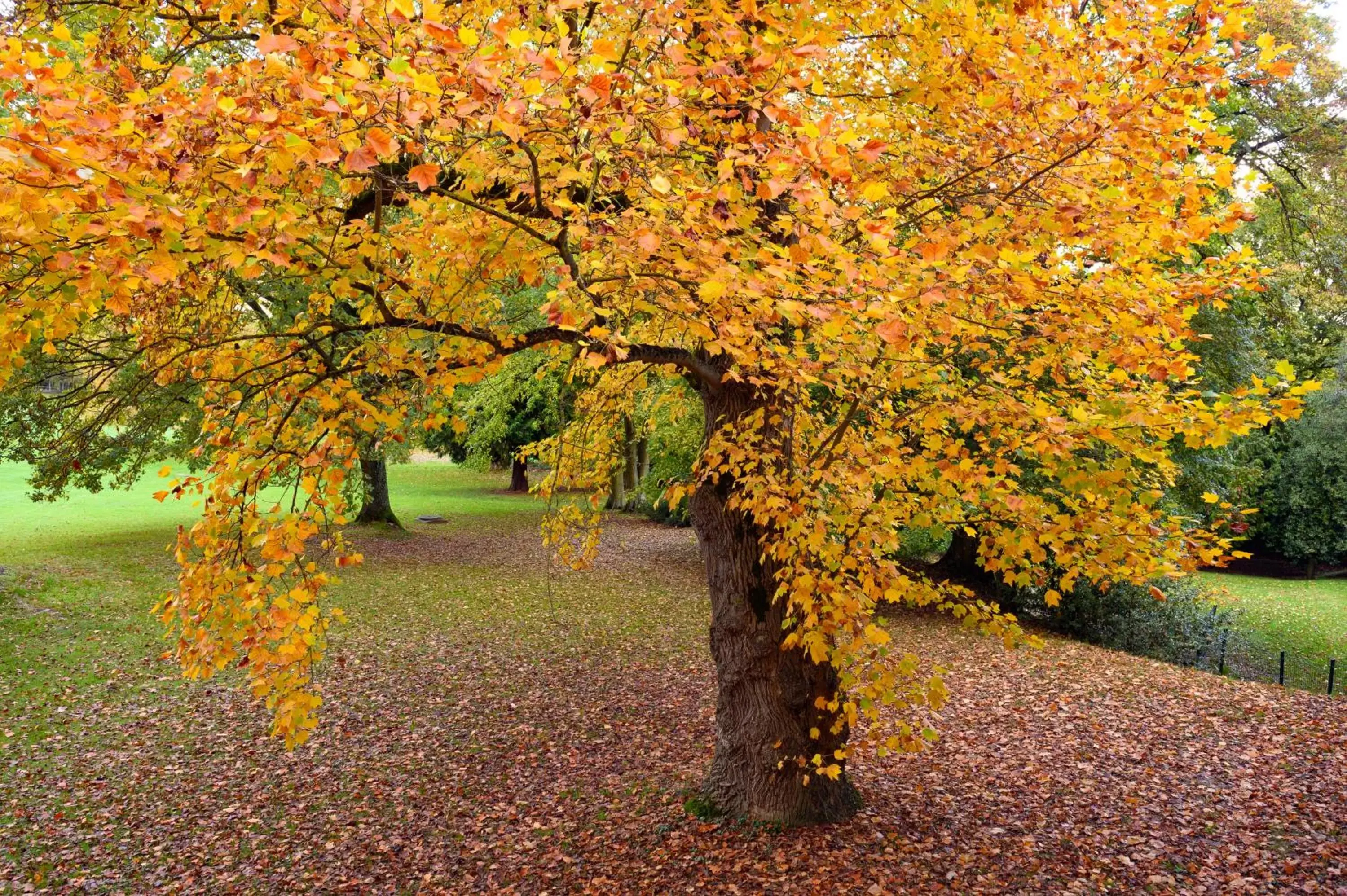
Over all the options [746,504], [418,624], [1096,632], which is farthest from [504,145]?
[1096,632]

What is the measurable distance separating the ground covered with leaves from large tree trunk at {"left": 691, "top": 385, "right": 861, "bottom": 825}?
26 centimetres

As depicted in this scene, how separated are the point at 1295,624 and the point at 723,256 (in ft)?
65.2

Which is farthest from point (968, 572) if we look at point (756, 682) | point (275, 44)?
point (275, 44)

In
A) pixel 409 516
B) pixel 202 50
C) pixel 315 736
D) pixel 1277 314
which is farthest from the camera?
pixel 409 516

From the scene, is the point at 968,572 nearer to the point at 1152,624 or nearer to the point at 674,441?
the point at 1152,624

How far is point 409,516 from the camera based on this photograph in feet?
83.4

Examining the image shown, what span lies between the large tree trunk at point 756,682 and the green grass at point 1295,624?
23.2ft

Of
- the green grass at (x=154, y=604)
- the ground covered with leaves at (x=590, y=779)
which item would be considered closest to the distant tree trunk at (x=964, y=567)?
the ground covered with leaves at (x=590, y=779)

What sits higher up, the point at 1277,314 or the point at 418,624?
the point at 1277,314

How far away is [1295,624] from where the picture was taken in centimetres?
1798

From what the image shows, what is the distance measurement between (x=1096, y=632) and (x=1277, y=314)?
20.6ft

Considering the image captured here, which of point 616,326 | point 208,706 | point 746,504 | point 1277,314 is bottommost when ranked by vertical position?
point 208,706

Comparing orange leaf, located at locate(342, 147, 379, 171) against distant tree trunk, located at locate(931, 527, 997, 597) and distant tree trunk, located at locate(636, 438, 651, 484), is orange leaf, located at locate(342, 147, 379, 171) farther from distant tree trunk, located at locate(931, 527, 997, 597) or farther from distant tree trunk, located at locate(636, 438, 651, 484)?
distant tree trunk, located at locate(636, 438, 651, 484)

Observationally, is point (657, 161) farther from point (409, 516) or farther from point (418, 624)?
point (409, 516)
